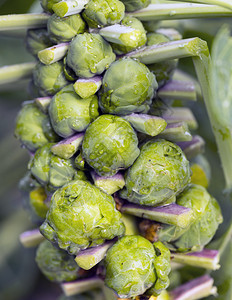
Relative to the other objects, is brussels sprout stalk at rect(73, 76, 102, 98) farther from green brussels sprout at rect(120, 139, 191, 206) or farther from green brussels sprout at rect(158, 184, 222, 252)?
green brussels sprout at rect(158, 184, 222, 252)

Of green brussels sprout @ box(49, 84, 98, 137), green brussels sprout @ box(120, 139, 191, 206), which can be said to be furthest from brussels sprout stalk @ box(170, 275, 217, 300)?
green brussels sprout @ box(49, 84, 98, 137)

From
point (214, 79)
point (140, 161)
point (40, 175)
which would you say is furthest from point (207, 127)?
point (40, 175)

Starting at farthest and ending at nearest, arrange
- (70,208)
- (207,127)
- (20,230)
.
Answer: (20,230)
(207,127)
(70,208)

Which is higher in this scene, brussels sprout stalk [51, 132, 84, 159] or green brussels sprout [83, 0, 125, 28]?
green brussels sprout [83, 0, 125, 28]

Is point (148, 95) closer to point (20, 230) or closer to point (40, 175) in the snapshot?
point (40, 175)

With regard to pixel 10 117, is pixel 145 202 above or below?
above
